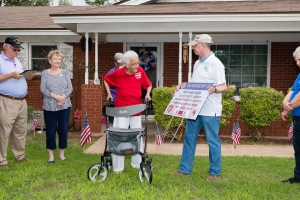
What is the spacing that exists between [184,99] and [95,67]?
15.7 feet

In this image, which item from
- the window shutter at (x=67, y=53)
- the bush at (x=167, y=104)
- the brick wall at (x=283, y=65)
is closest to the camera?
the bush at (x=167, y=104)

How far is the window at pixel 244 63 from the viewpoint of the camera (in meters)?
11.5

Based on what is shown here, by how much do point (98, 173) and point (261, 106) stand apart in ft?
14.9

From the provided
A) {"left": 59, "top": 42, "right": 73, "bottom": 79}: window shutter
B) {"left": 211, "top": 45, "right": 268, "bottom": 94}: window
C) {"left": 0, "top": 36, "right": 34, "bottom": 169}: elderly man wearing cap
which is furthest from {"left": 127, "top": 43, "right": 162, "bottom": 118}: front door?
{"left": 0, "top": 36, "right": 34, "bottom": 169}: elderly man wearing cap

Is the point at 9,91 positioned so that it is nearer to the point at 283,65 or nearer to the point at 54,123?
the point at 54,123

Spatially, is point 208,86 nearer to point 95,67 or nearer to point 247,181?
point 247,181

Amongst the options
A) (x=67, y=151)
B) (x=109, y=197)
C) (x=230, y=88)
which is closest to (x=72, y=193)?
(x=109, y=197)

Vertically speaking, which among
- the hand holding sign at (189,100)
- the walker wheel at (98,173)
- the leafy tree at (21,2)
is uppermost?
the leafy tree at (21,2)

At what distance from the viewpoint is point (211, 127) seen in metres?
5.16

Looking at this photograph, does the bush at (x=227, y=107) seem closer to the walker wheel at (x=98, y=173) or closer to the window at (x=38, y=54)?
the walker wheel at (x=98, y=173)

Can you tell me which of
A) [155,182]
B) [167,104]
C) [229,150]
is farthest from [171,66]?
[155,182]

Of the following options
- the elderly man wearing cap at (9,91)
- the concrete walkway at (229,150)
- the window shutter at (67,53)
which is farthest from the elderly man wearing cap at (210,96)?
the window shutter at (67,53)

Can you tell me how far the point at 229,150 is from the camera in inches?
298

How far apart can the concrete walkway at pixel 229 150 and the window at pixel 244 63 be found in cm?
374
